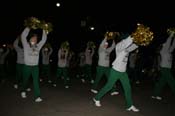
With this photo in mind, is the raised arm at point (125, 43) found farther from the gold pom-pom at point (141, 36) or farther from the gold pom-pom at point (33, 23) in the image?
the gold pom-pom at point (33, 23)

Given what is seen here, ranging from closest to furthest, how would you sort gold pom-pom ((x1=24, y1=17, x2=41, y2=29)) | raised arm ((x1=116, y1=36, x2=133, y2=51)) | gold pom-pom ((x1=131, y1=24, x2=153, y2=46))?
gold pom-pom ((x1=131, y1=24, x2=153, y2=46)) → raised arm ((x1=116, y1=36, x2=133, y2=51)) → gold pom-pom ((x1=24, y1=17, x2=41, y2=29))

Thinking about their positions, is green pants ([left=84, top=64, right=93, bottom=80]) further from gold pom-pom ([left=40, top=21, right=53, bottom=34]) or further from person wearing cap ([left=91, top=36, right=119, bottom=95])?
gold pom-pom ([left=40, top=21, right=53, bottom=34])

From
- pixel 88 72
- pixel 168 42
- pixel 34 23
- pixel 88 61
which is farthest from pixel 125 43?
pixel 88 61

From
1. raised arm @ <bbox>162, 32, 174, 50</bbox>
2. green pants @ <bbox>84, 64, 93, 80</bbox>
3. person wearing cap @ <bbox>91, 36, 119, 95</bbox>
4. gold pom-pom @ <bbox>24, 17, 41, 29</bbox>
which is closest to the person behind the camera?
gold pom-pom @ <bbox>24, 17, 41, 29</bbox>

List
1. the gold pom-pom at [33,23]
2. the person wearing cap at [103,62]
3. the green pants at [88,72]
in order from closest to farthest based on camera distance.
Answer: the gold pom-pom at [33,23] < the person wearing cap at [103,62] < the green pants at [88,72]

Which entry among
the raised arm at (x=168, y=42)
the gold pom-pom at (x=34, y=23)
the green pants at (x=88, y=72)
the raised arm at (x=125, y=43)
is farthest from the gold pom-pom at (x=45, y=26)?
the green pants at (x=88, y=72)

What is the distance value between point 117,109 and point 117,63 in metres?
1.54

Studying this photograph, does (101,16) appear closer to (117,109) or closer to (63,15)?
(63,15)

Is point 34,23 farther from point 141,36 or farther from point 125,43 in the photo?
point 141,36

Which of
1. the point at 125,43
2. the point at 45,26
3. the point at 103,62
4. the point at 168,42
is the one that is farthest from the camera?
the point at 103,62

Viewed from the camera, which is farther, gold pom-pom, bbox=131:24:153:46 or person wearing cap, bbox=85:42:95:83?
person wearing cap, bbox=85:42:95:83

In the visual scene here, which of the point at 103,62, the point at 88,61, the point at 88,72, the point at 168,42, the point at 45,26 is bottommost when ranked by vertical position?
the point at 88,72

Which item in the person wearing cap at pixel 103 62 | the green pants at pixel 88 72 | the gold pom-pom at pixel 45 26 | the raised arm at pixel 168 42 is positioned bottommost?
the green pants at pixel 88 72

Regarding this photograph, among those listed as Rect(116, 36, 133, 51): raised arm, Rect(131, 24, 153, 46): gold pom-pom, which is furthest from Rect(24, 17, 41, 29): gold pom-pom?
Rect(131, 24, 153, 46): gold pom-pom
